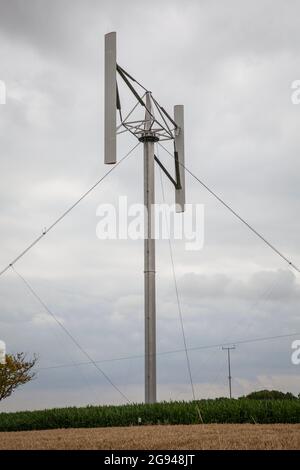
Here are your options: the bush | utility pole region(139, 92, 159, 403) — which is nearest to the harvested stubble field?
utility pole region(139, 92, 159, 403)

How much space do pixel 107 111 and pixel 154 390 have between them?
10.1 m

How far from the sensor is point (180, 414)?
2328cm

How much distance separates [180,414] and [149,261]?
5462 millimetres

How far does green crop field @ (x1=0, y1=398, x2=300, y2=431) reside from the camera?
22328 millimetres

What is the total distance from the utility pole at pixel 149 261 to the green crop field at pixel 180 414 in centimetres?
98

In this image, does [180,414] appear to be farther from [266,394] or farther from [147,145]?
[266,394]

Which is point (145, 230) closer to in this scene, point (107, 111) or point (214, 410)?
point (107, 111)

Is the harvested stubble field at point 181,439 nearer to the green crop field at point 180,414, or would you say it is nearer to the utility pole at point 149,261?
the green crop field at point 180,414

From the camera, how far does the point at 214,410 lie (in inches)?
907

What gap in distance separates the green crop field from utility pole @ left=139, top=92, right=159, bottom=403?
3.20 feet

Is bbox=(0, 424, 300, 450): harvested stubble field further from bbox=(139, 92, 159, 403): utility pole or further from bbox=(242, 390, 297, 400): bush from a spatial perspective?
bbox=(242, 390, 297, 400): bush
